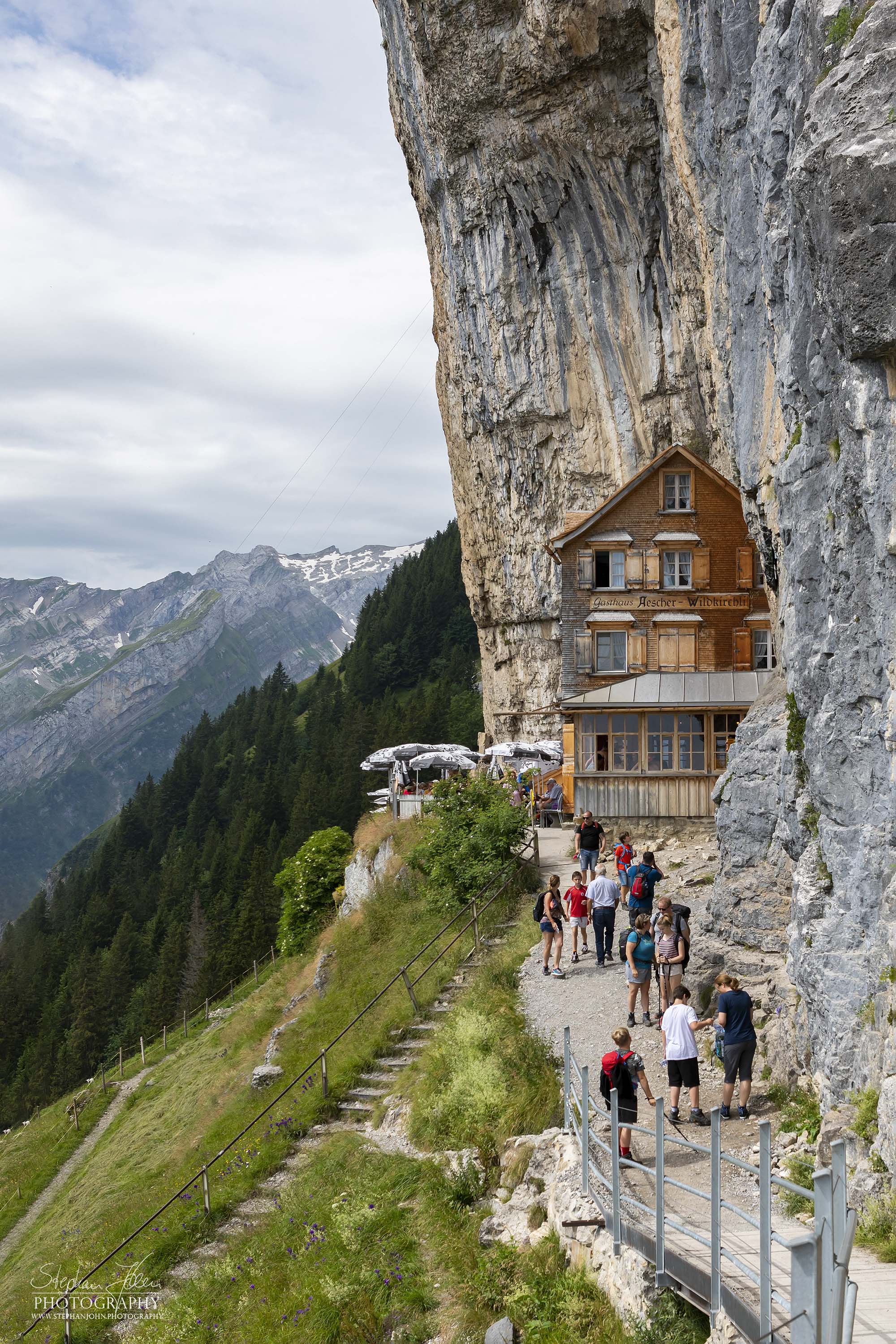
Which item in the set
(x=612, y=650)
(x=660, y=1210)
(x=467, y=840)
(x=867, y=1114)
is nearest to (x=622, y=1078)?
(x=867, y=1114)

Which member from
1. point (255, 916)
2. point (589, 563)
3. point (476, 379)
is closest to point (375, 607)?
point (255, 916)

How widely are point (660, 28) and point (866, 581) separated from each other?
2276 centimetres

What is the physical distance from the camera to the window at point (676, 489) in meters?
32.7

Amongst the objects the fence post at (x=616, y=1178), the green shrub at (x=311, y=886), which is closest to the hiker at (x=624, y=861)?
the fence post at (x=616, y=1178)

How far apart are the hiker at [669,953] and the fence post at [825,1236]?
9389 millimetres

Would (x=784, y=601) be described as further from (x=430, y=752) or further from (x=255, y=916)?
A: (x=255, y=916)

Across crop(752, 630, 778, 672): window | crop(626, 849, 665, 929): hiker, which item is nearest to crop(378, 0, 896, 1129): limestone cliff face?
crop(626, 849, 665, 929): hiker

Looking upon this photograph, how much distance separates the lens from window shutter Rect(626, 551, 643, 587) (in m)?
32.2

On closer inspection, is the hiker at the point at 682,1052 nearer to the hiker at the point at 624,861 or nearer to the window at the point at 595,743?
Result: the hiker at the point at 624,861

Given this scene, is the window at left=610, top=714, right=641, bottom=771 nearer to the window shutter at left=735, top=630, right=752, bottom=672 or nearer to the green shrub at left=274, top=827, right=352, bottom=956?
the window shutter at left=735, top=630, right=752, bottom=672

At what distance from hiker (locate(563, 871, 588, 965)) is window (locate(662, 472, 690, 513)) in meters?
16.8

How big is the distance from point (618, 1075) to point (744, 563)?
78.0 ft

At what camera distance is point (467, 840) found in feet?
80.8

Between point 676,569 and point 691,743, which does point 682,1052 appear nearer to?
point 691,743
